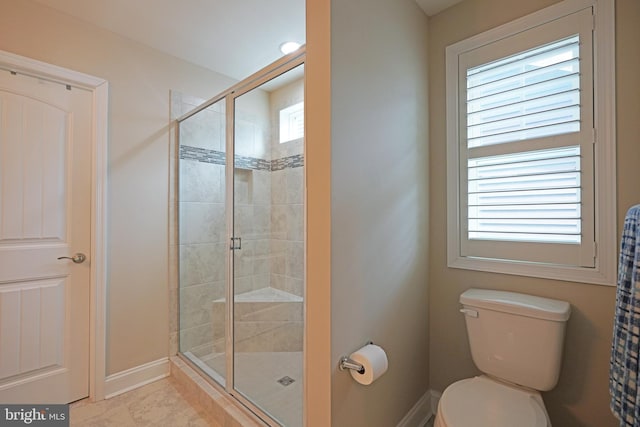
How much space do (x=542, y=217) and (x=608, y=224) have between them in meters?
0.24

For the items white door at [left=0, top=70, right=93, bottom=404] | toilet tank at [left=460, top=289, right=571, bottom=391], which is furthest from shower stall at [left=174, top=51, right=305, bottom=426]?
toilet tank at [left=460, top=289, right=571, bottom=391]

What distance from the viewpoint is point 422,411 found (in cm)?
175

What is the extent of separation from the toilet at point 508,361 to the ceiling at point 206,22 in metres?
1.77

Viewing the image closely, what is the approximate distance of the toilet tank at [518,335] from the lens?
4.26 feet

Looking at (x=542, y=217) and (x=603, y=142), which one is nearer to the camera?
(x=603, y=142)

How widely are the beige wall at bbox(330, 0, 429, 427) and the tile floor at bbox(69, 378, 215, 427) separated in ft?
3.70

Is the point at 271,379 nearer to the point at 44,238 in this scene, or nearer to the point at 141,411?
the point at 141,411

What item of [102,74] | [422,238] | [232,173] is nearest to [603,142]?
[422,238]

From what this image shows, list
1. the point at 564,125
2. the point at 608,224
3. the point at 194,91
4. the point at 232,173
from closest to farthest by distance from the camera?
the point at 608,224
the point at 564,125
the point at 232,173
the point at 194,91

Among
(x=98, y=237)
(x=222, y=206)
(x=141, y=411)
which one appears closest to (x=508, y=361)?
(x=222, y=206)

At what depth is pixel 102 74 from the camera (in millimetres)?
1982

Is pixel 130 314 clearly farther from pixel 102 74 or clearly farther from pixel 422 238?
pixel 422 238

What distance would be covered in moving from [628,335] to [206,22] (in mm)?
2510

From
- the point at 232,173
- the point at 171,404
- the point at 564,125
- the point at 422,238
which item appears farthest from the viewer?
the point at 232,173
